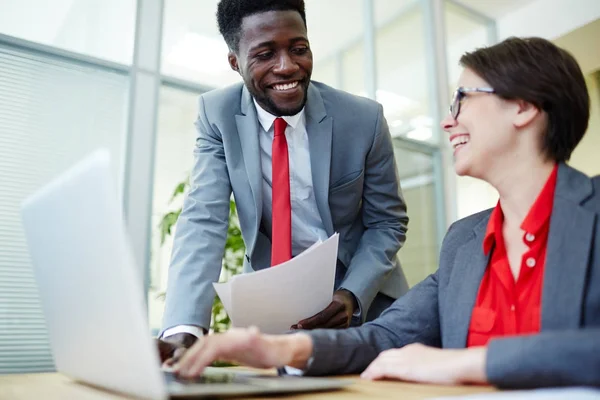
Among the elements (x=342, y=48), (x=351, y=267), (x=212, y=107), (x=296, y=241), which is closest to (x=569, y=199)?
(x=351, y=267)

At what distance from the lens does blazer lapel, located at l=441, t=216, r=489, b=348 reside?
1.04 metres

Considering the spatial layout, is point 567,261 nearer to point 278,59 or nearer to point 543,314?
point 543,314

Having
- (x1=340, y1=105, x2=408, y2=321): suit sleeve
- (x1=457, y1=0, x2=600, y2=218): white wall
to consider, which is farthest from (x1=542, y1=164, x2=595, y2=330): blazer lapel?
(x1=457, y1=0, x2=600, y2=218): white wall

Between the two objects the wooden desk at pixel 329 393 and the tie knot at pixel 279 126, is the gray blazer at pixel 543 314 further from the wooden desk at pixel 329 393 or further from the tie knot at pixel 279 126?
the tie knot at pixel 279 126

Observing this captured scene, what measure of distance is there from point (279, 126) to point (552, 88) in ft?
2.71

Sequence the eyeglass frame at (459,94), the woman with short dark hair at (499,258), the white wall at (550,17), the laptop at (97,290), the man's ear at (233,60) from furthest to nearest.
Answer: the white wall at (550,17), the man's ear at (233,60), the eyeglass frame at (459,94), the woman with short dark hair at (499,258), the laptop at (97,290)

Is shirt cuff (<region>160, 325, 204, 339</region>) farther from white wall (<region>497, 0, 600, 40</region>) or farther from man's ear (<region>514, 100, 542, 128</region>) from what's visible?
white wall (<region>497, 0, 600, 40</region>)

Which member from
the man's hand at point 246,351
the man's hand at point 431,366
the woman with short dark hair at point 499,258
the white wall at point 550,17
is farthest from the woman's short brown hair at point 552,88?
the white wall at point 550,17

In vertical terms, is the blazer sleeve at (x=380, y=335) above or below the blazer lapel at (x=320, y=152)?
below

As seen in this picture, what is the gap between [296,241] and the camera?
1.67m

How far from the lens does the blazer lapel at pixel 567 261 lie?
2.85 feet

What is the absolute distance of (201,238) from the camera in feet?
4.89

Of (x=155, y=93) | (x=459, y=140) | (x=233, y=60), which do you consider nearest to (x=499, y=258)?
(x=459, y=140)

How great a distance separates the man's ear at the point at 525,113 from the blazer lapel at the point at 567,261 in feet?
0.76
